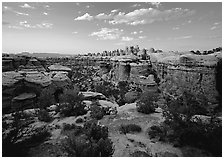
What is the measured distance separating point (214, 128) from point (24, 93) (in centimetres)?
1175

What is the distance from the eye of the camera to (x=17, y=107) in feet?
38.7

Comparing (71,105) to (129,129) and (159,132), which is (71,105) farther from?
(159,132)

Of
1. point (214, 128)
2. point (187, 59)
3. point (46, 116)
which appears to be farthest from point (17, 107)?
point (187, 59)

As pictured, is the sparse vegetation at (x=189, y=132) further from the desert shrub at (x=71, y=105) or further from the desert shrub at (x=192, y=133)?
the desert shrub at (x=71, y=105)

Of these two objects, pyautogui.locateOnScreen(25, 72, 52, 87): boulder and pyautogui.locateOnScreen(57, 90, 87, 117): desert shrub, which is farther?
pyautogui.locateOnScreen(25, 72, 52, 87): boulder

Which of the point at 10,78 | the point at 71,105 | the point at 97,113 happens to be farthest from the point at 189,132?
the point at 10,78

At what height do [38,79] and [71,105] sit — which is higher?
[38,79]

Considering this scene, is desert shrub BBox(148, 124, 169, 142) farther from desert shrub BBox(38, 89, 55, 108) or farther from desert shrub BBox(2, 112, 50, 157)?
desert shrub BBox(38, 89, 55, 108)

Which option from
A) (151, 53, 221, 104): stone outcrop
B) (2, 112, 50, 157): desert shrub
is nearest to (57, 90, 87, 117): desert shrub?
(2, 112, 50, 157): desert shrub

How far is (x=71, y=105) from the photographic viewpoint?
33.6 feet

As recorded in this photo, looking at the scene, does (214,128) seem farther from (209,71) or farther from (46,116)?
(209,71)

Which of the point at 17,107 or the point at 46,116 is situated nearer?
the point at 46,116

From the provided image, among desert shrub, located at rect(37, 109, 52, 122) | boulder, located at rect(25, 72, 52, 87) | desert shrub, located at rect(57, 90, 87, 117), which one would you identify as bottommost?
desert shrub, located at rect(37, 109, 52, 122)

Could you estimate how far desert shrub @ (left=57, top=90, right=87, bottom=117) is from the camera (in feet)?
33.0
